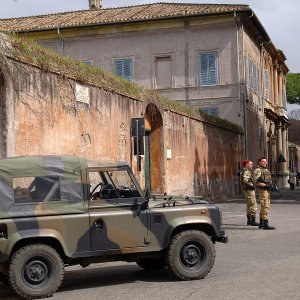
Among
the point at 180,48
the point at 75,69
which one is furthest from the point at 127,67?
the point at 75,69

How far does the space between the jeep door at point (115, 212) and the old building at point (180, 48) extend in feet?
86.4

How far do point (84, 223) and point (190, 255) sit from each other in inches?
61.8

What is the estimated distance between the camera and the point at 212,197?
28422 mm

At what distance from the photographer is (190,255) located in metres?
8.28

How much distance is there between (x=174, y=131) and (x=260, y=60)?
18984 millimetres

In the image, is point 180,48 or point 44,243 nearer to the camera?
point 44,243

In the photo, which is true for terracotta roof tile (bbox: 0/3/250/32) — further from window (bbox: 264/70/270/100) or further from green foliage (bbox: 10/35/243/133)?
green foliage (bbox: 10/35/243/133)

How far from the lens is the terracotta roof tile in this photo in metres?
34.2

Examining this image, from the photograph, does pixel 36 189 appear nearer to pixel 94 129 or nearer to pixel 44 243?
pixel 44 243

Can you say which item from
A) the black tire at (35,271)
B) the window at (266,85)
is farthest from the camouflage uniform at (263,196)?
the window at (266,85)

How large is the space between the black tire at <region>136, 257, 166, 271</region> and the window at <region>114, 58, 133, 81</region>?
2645 centimetres

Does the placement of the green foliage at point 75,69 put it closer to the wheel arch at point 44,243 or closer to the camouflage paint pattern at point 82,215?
the camouflage paint pattern at point 82,215

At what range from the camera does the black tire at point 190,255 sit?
815 centimetres

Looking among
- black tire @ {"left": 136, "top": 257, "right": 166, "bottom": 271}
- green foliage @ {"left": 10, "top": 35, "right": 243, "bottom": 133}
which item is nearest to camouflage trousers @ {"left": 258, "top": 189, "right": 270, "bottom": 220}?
green foliage @ {"left": 10, "top": 35, "right": 243, "bottom": 133}
